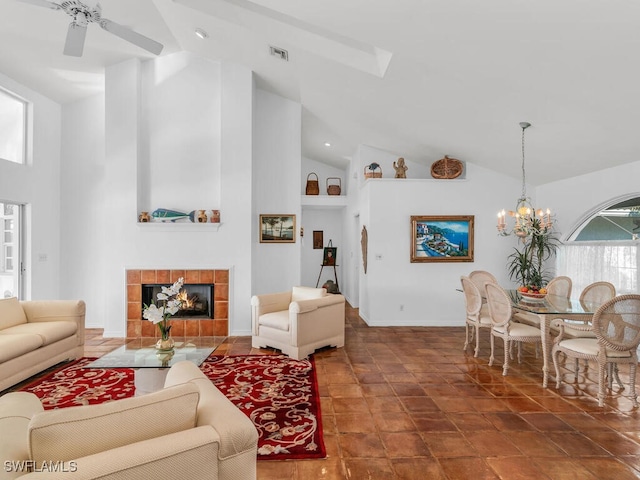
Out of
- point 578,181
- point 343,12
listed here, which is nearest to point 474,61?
point 343,12

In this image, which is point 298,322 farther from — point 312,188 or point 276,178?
point 312,188

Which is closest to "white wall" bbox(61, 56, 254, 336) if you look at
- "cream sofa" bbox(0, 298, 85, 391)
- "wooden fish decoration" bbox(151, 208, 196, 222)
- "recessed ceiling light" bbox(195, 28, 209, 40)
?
"wooden fish decoration" bbox(151, 208, 196, 222)

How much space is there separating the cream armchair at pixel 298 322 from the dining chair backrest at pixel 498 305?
5.92 ft

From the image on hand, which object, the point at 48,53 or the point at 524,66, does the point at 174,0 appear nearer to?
the point at 48,53

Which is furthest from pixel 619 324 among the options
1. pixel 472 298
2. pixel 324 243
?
pixel 324 243

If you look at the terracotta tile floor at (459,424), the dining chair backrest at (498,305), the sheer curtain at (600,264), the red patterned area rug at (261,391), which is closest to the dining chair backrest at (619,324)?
the terracotta tile floor at (459,424)

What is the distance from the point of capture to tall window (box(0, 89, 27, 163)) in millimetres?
5105

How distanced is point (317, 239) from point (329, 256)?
0.54 meters

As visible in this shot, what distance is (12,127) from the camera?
17.2 feet

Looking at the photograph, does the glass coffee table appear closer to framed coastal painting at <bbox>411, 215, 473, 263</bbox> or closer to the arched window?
framed coastal painting at <bbox>411, 215, 473, 263</bbox>

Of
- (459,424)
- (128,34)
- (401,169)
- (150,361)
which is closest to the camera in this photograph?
(459,424)

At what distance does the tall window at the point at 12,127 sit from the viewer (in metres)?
5.11

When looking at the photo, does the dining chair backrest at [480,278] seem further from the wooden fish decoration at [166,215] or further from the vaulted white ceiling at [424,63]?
the wooden fish decoration at [166,215]

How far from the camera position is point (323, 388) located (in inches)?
137
